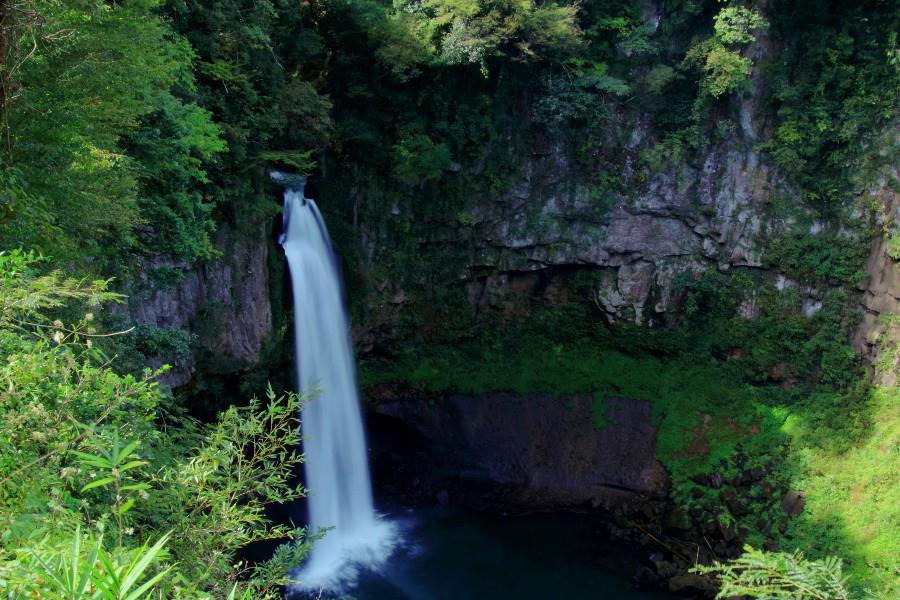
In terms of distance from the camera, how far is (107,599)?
6.57ft

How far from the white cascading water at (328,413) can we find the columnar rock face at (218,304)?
3.80 ft

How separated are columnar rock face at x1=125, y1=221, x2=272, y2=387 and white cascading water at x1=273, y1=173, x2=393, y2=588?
1160 mm

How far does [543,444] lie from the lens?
16.6 m

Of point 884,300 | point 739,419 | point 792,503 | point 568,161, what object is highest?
point 568,161

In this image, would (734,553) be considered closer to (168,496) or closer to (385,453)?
(385,453)

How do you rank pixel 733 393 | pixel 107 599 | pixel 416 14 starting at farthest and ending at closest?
pixel 733 393 → pixel 416 14 → pixel 107 599

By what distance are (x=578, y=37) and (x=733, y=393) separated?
10.1 m

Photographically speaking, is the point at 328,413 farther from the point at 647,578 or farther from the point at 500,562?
the point at 647,578

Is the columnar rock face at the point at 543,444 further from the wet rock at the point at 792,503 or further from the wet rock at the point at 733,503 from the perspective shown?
the wet rock at the point at 792,503

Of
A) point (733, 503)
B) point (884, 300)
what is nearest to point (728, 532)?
point (733, 503)

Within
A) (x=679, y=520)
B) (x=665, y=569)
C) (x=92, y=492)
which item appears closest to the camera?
(x=92, y=492)

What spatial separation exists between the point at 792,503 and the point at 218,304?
514 inches

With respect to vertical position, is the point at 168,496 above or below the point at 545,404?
above

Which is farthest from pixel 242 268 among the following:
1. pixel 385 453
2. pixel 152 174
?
pixel 385 453
